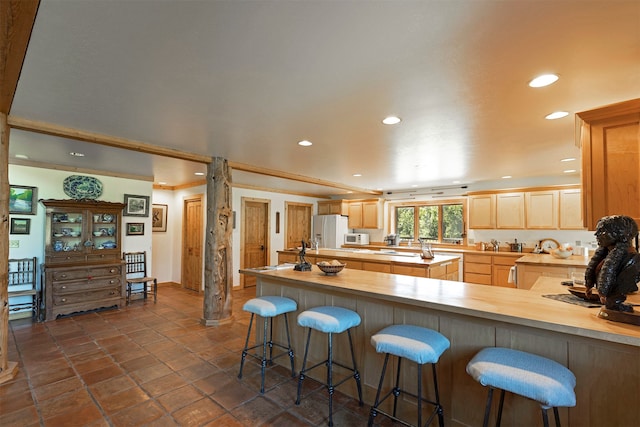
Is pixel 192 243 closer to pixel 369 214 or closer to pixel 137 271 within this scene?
pixel 137 271

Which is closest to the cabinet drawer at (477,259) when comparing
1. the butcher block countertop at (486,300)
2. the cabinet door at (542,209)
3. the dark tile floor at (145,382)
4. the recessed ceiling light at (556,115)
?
the cabinet door at (542,209)

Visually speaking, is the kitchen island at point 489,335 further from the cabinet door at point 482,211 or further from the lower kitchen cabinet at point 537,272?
the cabinet door at point 482,211

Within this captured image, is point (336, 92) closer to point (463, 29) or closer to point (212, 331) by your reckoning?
point (463, 29)

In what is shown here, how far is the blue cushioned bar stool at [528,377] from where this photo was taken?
1263 mm

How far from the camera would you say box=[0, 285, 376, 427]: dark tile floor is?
6.90 ft

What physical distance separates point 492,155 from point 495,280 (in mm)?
2989

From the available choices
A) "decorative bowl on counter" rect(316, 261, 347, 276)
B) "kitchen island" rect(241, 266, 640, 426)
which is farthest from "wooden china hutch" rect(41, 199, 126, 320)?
"decorative bowl on counter" rect(316, 261, 347, 276)

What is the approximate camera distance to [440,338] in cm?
181

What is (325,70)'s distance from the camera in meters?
1.76

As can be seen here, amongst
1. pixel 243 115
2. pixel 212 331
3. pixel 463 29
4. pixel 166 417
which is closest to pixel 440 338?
pixel 463 29

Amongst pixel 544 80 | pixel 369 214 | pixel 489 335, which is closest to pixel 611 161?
pixel 544 80

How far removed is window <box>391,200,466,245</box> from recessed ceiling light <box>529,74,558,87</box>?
506cm

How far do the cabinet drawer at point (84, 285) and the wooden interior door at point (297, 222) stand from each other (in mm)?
3587

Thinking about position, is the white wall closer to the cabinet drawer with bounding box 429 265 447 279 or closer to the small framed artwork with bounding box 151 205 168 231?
the small framed artwork with bounding box 151 205 168 231
